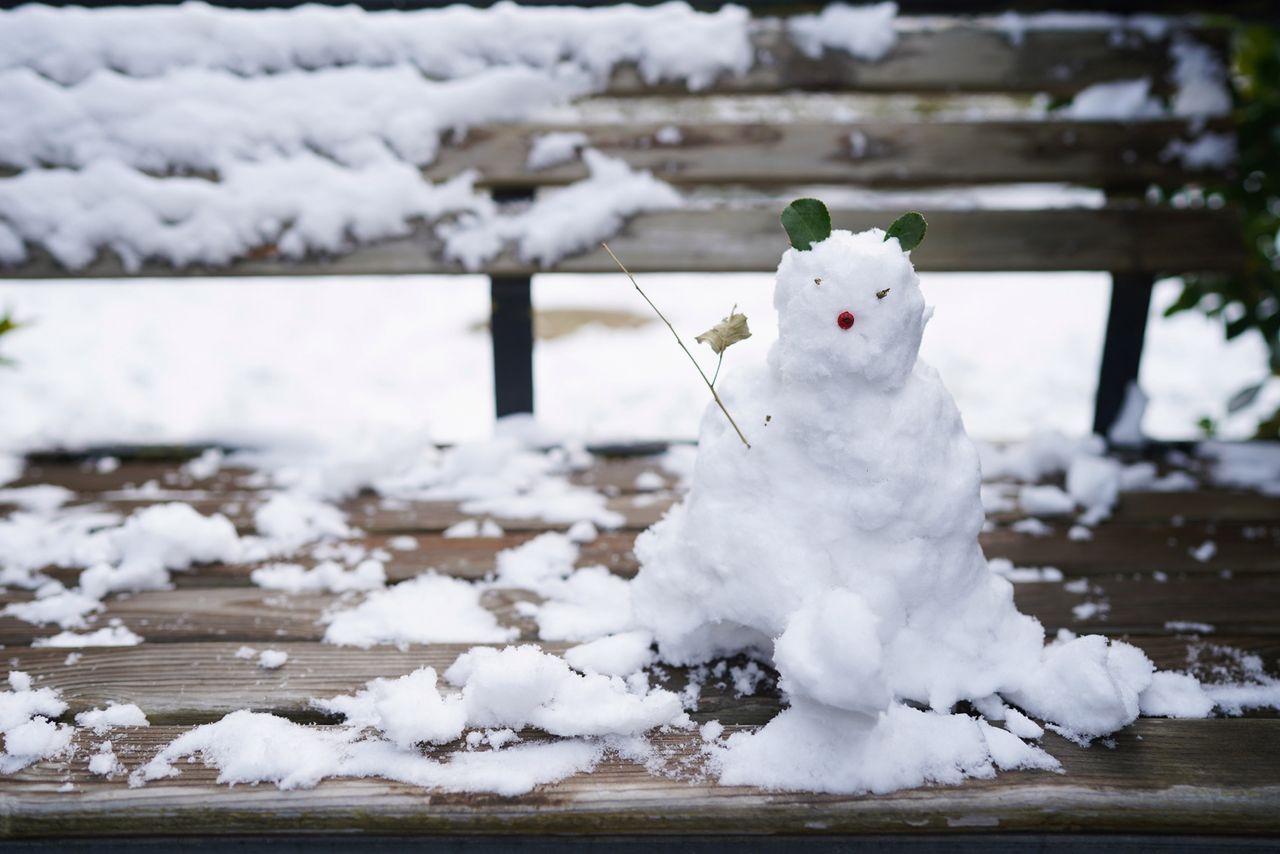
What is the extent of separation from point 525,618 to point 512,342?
0.92 m

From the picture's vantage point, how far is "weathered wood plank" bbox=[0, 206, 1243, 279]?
2.03 meters

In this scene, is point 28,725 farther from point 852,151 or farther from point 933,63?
point 933,63

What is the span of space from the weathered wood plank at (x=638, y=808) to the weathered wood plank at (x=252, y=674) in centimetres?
15

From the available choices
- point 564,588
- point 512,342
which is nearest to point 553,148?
point 512,342

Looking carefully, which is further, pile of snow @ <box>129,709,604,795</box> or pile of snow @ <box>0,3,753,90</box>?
pile of snow @ <box>0,3,753,90</box>

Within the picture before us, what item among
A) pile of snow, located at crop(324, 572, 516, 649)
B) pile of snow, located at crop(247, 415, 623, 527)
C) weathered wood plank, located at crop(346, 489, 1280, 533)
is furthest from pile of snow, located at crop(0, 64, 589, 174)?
pile of snow, located at crop(324, 572, 516, 649)

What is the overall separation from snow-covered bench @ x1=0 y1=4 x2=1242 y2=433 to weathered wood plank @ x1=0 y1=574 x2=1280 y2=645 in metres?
0.83

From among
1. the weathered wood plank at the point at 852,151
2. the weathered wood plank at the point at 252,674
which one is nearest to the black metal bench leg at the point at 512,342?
the weathered wood plank at the point at 852,151

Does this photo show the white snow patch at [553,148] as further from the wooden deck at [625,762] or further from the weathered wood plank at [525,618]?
the weathered wood plank at [525,618]

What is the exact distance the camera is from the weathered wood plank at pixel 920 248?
2.03 meters

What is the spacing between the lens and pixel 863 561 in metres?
1.12

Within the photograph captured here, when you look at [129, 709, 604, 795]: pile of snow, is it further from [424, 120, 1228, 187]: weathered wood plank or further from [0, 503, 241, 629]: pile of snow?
[424, 120, 1228, 187]: weathered wood plank

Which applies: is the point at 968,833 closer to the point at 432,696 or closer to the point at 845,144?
the point at 432,696

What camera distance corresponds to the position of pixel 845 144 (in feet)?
6.66
